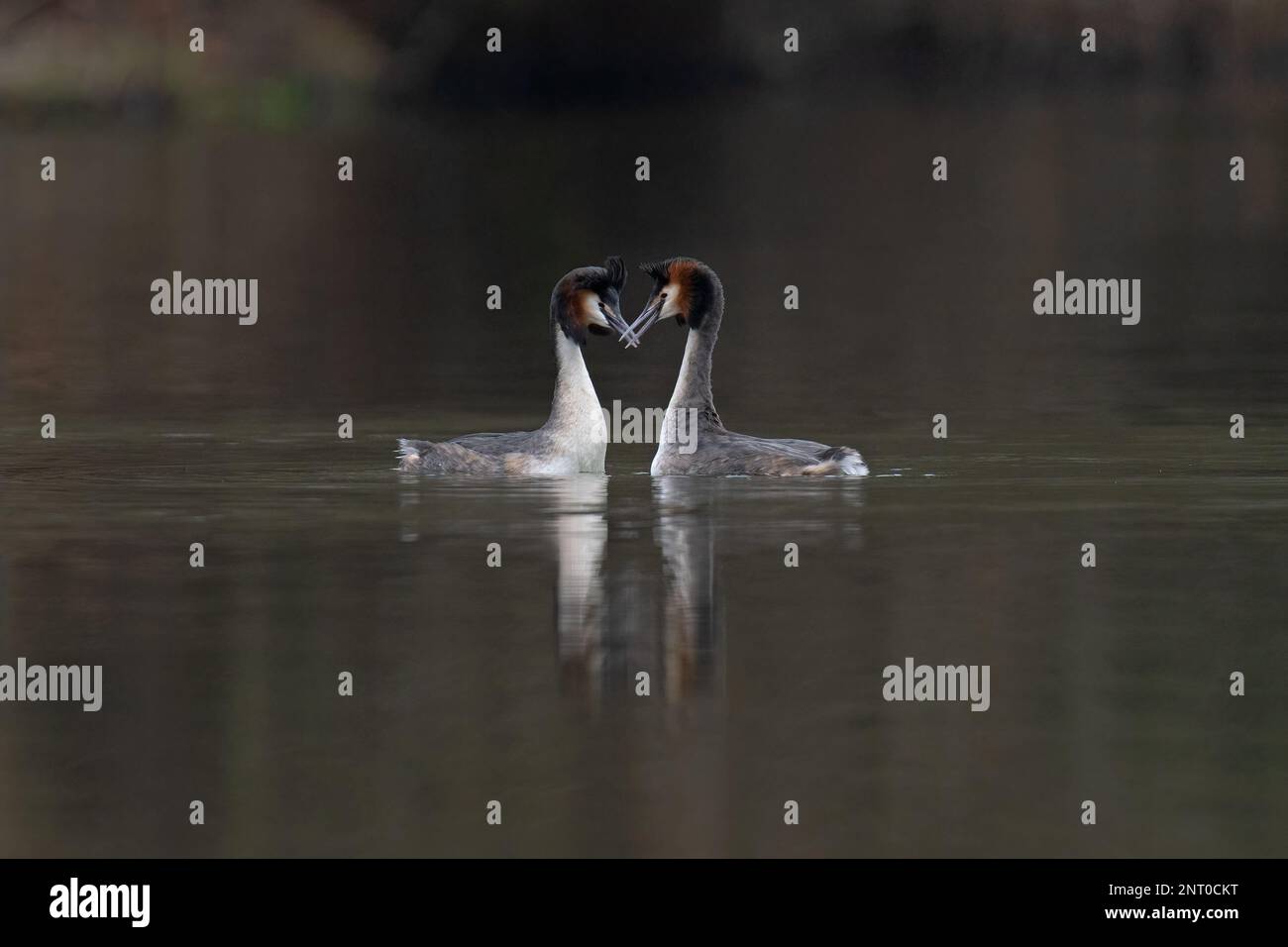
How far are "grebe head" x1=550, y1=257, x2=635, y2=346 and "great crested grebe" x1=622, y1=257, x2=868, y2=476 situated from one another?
24 centimetres

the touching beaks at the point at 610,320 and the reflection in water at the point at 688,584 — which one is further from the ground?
the touching beaks at the point at 610,320

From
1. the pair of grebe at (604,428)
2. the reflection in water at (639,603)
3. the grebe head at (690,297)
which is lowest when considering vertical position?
the reflection in water at (639,603)

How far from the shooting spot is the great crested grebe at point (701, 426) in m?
18.7

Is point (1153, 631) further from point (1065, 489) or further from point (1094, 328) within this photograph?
point (1094, 328)

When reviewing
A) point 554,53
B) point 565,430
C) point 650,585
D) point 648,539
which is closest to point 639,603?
point 650,585

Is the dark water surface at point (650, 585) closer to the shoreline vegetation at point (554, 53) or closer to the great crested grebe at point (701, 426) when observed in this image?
the great crested grebe at point (701, 426)

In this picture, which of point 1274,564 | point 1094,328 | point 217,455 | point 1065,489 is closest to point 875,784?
point 1274,564

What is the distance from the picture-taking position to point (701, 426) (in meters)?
19.4

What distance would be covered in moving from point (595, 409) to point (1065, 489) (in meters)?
3.28

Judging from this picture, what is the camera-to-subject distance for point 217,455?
20.3 m

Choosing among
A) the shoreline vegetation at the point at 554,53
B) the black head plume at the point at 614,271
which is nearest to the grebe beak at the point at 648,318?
the black head plume at the point at 614,271

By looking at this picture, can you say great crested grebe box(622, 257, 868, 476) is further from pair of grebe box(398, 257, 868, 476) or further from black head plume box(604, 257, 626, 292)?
black head plume box(604, 257, 626, 292)

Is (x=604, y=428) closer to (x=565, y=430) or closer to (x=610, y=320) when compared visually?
(x=565, y=430)

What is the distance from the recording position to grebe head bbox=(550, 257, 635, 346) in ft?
64.5
